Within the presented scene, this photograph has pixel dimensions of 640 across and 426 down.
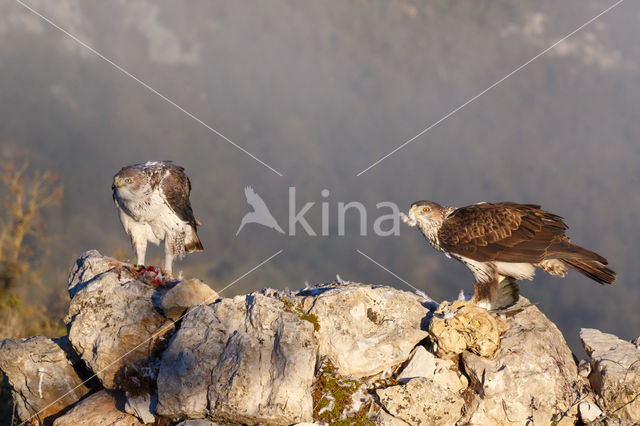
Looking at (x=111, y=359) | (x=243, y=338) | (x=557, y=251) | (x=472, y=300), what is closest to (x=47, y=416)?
(x=111, y=359)

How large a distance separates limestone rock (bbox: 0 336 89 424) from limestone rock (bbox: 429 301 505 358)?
20.9 ft

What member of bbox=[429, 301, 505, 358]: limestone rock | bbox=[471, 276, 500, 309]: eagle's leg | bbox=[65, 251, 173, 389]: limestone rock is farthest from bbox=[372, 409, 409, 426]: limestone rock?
bbox=[65, 251, 173, 389]: limestone rock

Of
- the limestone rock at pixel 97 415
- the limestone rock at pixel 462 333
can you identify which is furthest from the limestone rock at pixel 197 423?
the limestone rock at pixel 462 333

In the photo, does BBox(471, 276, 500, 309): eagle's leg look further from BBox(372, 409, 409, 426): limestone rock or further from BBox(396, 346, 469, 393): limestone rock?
BBox(372, 409, 409, 426): limestone rock

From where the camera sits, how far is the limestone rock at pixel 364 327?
8.35m

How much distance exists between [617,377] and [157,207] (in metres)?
9.43

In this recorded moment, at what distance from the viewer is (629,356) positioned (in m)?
8.85

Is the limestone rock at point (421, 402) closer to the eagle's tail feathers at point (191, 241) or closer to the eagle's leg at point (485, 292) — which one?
the eagle's leg at point (485, 292)

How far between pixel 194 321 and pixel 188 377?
39.1 inches

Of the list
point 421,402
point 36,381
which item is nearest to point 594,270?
point 421,402

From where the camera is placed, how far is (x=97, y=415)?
8367 millimetres

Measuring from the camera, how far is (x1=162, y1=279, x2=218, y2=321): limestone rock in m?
9.07

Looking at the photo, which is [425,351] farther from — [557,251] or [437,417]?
[557,251]

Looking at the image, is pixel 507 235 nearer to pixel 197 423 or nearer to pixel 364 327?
pixel 364 327
